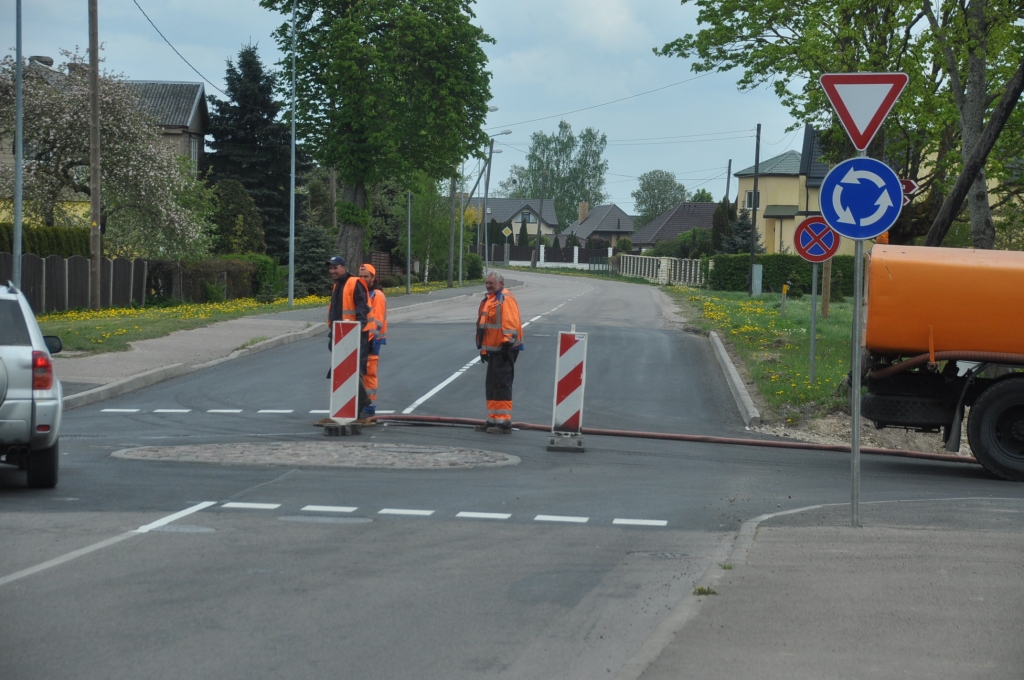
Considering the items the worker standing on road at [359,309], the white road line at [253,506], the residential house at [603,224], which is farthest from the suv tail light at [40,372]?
the residential house at [603,224]

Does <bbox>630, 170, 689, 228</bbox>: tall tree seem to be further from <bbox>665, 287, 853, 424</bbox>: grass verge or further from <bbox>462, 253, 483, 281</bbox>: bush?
<bbox>665, 287, 853, 424</bbox>: grass verge

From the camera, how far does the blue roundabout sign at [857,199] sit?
8.00 m

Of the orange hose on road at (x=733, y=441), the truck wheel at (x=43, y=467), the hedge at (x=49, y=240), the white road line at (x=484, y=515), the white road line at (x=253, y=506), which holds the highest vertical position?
the hedge at (x=49, y=240)

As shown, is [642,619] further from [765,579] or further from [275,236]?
[275,236]

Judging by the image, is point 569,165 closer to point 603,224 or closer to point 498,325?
point 603,224

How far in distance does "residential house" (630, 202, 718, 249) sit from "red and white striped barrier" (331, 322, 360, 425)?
321ft

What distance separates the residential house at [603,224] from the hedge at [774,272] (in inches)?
3066

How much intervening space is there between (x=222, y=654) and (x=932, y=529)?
505 centimetres

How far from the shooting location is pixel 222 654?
5.08 metres

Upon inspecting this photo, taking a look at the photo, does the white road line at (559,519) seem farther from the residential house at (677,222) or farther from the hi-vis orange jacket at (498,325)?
the residential house at (677,222)

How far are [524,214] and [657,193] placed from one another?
20.3 metres

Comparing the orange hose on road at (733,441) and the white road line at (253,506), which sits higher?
the white road line at (253,506)

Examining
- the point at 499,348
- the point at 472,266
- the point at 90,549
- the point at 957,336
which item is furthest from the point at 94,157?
the point at 472,266

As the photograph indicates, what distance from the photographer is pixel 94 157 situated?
106 ft
